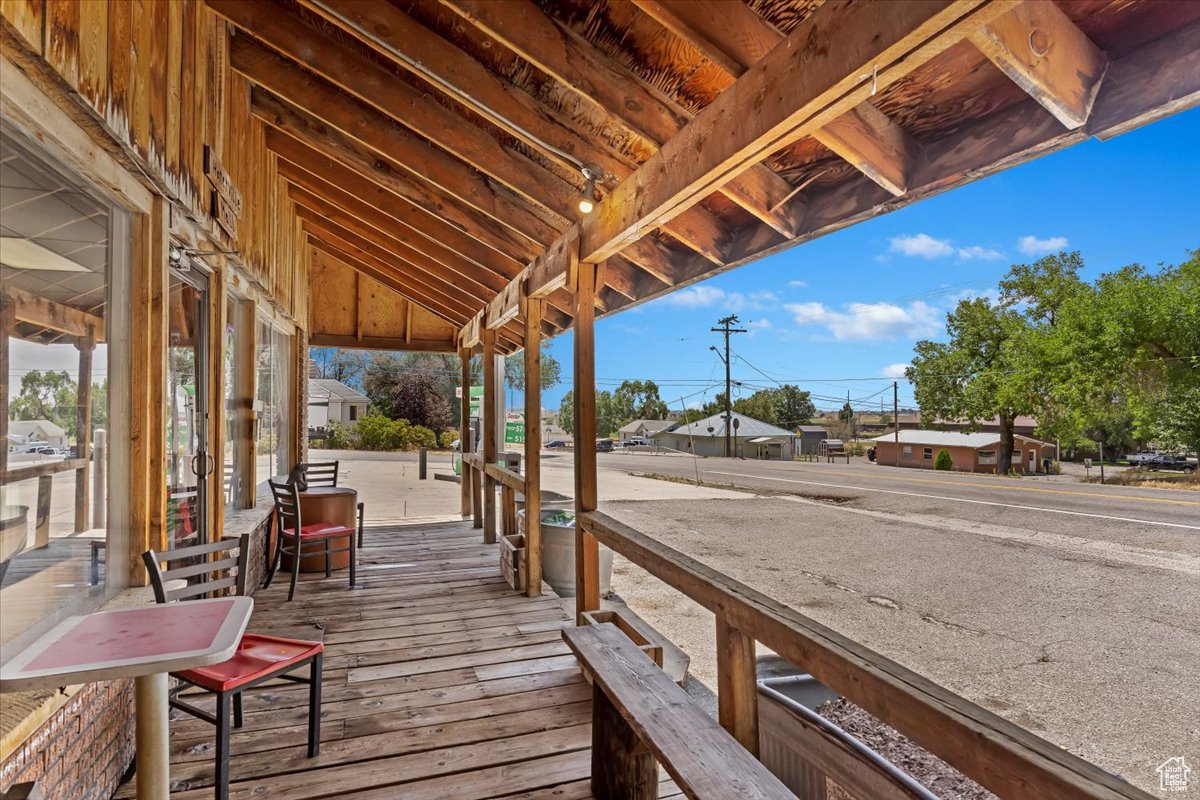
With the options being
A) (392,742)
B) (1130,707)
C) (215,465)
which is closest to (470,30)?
(215,465)

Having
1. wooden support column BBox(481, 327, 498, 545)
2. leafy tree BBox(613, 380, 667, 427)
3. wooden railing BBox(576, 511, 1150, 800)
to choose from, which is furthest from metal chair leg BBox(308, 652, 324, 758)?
leafy tree BBox(613, 380, 667, 427)

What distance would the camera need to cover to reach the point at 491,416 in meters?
6.32

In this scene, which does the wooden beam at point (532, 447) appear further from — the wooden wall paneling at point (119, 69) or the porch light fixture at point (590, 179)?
the wooden wall paneling at point (119, 69)

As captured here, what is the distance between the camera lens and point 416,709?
2693mm

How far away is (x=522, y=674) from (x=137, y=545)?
6.01 ft

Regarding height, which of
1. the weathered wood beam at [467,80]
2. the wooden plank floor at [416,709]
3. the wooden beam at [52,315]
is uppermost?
the weathered wood beam at [467,80]

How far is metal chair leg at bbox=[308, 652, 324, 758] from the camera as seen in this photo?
2262mm

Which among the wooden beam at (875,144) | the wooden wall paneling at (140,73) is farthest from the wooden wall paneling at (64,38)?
the wooden beam at (875,144)

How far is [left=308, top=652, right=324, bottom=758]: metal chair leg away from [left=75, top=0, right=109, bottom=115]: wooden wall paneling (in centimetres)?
197

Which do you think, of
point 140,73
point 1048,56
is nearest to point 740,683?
point 1048,56

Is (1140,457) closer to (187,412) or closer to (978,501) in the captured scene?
(978,501)

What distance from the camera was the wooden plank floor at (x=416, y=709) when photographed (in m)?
2.15

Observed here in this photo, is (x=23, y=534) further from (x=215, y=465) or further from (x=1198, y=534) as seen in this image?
(x=1198, y=534)

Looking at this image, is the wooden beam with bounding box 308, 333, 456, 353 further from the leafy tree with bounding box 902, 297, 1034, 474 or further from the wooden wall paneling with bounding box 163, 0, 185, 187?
the leafy tree with bounding box 902, 297, 1034, 474
